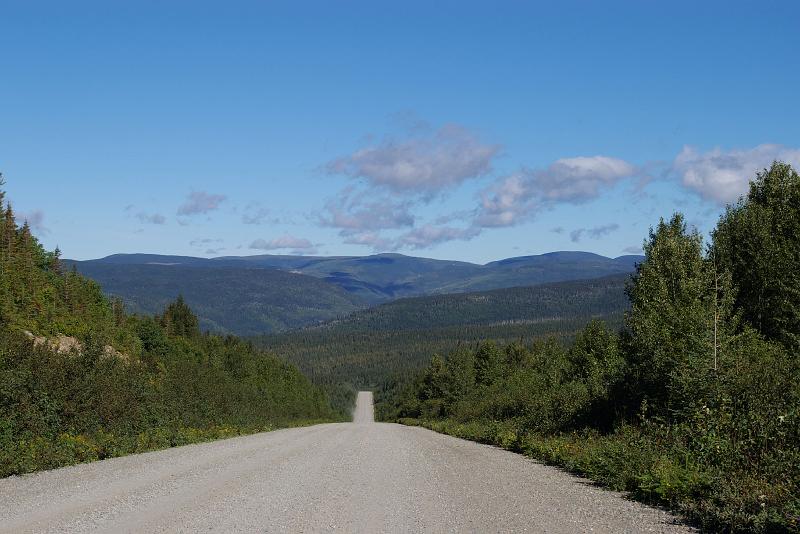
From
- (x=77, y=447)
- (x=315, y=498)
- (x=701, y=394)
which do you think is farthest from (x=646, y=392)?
(x=77, y=447)

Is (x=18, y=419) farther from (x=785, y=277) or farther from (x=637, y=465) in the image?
(x=785, y=277)

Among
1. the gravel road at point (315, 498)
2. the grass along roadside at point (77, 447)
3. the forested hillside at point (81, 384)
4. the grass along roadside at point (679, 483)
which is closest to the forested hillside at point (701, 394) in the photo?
the grass along roadside at point (679, 483)

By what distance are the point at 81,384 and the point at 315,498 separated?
63.4 feet

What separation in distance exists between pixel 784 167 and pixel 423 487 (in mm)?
46020

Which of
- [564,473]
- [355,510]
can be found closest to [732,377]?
[564,473]

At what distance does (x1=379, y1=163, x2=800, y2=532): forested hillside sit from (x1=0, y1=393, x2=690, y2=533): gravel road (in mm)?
1158

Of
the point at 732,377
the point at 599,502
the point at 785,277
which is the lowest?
the point at 599,502

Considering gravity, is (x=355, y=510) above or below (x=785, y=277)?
below

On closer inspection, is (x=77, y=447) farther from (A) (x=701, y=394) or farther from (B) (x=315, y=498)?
(A) (x=701, y=394)

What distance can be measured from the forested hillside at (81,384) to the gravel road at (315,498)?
11.6 feet

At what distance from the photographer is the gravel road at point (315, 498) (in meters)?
11.5

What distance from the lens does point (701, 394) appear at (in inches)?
742

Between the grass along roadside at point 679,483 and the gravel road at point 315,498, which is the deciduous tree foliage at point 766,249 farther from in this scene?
the gravel road at point 315,498

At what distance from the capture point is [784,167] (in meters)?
50.5
